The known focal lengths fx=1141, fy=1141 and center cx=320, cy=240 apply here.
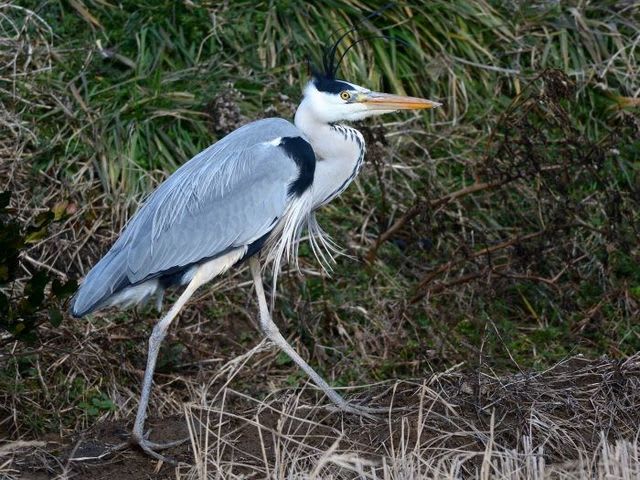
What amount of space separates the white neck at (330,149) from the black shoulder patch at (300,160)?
9cm

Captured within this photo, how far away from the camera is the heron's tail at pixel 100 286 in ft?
15.6

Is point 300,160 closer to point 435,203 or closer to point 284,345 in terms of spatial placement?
point 284,345

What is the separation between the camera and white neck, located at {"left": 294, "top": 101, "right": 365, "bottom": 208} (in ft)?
16.9

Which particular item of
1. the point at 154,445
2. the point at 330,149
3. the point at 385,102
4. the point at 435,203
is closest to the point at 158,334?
the point at 154,445

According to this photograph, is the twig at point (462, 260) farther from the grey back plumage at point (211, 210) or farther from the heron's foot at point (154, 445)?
the heron's foot at point (154, 445)

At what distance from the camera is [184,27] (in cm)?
719

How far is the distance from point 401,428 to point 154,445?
38.9 inches

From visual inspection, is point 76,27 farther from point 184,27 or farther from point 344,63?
point 344,63

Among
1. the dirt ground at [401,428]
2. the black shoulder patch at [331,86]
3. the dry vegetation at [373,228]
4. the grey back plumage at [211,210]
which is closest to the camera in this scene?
the dirt ground at [401,428]

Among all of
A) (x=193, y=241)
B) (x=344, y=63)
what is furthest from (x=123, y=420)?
(x=344, y=63)

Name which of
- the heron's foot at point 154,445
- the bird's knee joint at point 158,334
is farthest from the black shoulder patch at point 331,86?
the heron's foot at point 154,445

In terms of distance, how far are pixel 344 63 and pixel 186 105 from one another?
3.61 feet

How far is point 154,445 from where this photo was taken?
177 inches

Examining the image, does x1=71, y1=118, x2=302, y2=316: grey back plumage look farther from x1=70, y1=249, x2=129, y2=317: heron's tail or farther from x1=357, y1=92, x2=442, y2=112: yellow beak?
x1=357, y1=92, x2=442, y2=112: yellow beak
